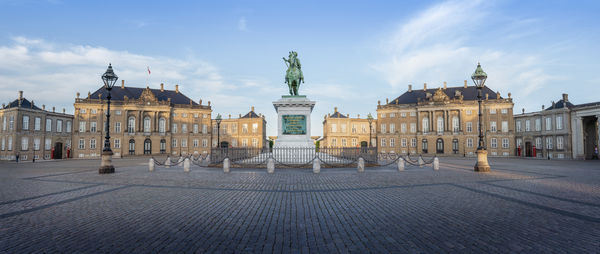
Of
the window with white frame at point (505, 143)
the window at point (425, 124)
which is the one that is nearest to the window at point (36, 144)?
the window at point (425, 124)

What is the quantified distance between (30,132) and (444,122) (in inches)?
2792

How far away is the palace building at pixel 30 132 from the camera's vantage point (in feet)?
128

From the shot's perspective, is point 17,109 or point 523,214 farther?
point 17,109

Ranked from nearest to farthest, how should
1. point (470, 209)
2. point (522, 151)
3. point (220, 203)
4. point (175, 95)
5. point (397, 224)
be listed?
point (397, 224), point (470, 209), point (220, 203), point (522, 151), point (175, 95)

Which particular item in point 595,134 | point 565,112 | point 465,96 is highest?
point 465,96

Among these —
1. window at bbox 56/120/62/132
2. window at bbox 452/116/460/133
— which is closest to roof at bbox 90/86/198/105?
window at bbox 56/120/62/132

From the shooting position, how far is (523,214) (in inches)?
246

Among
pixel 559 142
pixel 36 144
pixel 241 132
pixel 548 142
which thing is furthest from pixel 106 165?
pixel 548 142

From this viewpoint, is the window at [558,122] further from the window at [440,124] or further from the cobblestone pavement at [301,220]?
the cobblestone pavement at [301,220]

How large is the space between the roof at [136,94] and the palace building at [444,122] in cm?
4473

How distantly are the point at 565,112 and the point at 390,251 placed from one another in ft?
167

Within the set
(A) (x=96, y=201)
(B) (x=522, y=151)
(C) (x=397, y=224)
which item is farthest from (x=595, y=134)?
(A) (x=96, y=201)

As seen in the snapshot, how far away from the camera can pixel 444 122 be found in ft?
177

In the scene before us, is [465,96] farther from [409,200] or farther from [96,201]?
[96,201]
